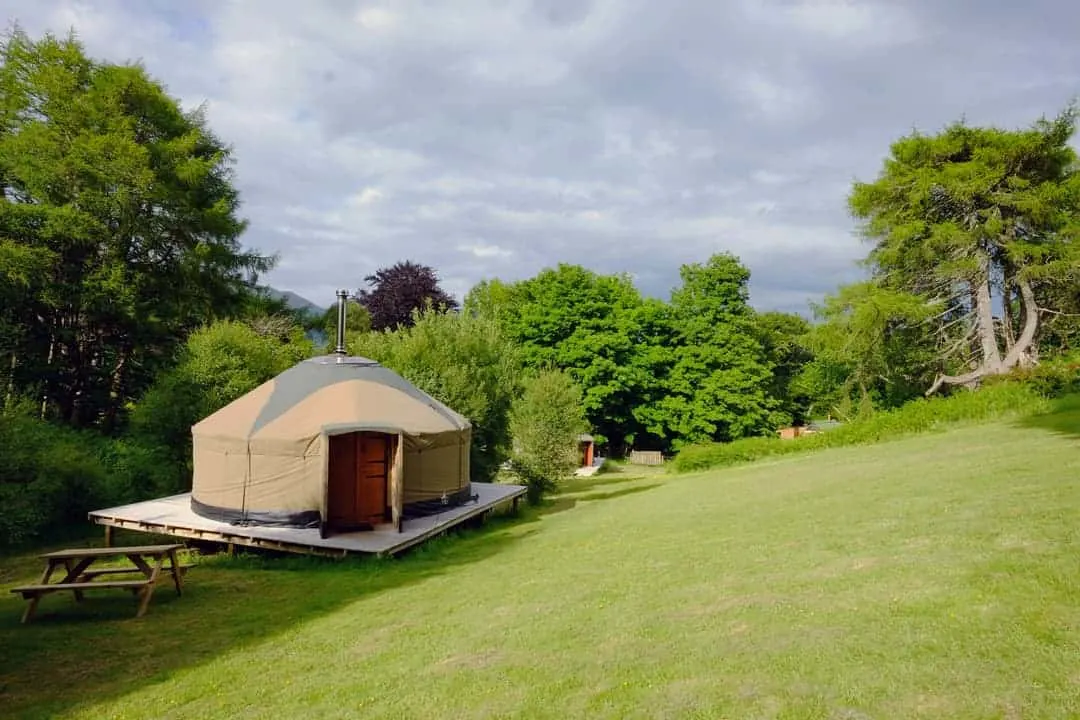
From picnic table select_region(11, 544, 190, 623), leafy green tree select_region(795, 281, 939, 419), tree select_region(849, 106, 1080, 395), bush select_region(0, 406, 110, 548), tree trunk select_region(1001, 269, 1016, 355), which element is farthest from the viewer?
leafy green tree select_region(795, 281, 939, 419)

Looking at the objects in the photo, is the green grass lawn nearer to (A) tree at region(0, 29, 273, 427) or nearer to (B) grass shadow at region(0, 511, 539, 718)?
(B) grass shadow at region(0, 511, 539, 718)

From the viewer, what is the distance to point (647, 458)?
111 ft

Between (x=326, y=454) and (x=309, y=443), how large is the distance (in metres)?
0.68

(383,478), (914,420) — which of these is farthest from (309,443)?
(914,420)

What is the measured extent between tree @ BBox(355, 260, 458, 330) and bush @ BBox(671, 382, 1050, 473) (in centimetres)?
1580

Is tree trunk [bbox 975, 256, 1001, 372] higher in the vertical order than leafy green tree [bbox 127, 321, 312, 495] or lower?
higher

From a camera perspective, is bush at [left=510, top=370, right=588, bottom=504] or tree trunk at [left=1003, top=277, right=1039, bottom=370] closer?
bush at [left=510, top=370, right=588, bottom=504]

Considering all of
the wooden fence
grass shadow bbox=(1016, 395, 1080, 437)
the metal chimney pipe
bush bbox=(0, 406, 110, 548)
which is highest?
the metal chimney pipe

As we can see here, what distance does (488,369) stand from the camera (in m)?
17.1

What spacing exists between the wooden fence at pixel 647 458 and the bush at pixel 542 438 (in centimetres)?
1602

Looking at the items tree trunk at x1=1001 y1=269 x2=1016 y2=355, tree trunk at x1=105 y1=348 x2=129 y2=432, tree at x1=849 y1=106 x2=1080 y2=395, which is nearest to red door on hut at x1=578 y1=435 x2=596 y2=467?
tree at x1=849 y1=106 x2=1080 y2=395

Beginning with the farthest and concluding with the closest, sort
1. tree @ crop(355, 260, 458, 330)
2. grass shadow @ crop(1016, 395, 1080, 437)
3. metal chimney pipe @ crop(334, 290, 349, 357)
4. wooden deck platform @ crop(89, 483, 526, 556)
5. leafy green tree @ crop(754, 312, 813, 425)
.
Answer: leafy green tree @ crop(754, 312, 813, 425) → tree @ crop(355, 260, 458, 330) → metal chimney pipe @ crop(334, 290, 349, 357) → grass shadow @ crop(1016, 395, 1080, 437) → wooden deck platform @ crop(89, 483, 526, 556)

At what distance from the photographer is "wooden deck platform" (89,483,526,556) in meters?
9.95

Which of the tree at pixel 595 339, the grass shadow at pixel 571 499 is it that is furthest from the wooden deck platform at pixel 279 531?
the tree at pixel 595 339
